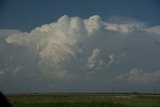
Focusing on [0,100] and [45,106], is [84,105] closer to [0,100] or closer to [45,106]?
[45,106]

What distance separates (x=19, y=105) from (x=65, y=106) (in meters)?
5.20

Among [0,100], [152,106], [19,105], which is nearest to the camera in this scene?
[0,100]

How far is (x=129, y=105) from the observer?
1763 inches

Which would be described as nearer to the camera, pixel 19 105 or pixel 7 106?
pixel 7 106

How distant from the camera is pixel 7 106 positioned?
6.60 meters

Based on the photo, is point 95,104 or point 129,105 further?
point 129,105

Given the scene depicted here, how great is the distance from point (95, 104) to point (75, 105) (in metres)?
2.35

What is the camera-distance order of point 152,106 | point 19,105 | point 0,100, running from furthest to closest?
point 152,106
point 19,105
point 0,100

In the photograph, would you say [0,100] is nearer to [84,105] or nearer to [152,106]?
[84,105]

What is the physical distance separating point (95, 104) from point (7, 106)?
3520 centimetres

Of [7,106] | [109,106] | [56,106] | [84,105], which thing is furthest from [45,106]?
[7,106]

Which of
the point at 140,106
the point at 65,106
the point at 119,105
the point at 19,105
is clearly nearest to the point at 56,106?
the point at 65,106

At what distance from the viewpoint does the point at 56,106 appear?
40.5 metres

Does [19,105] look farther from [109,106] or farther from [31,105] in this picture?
[109,106]
